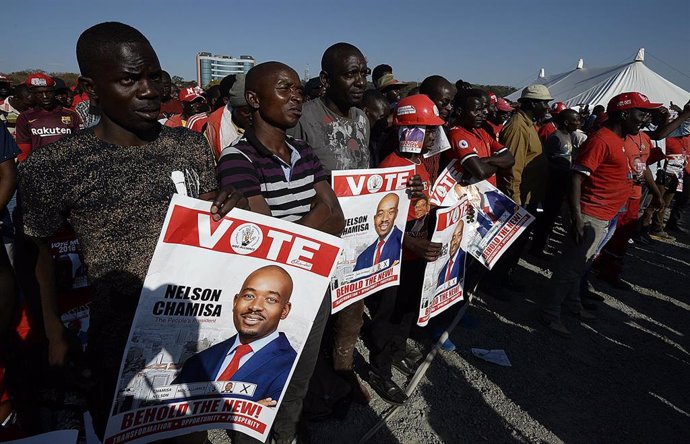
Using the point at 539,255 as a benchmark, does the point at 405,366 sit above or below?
below

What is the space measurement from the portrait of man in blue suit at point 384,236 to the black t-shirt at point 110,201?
4.19 feet

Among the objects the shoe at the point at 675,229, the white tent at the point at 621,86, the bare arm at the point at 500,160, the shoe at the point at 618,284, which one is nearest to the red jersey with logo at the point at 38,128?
the bare arm at the point at 500,160

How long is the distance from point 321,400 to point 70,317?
1910 mm

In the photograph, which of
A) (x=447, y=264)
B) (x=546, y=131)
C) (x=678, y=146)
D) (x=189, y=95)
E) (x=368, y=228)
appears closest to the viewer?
(x=368, y=228)

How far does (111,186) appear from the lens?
154cm

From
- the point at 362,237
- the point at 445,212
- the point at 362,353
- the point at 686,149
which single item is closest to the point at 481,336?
the point at 362,353

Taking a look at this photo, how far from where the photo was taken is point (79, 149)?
1501 mm

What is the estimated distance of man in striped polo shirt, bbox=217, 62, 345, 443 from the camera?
196 centimetres

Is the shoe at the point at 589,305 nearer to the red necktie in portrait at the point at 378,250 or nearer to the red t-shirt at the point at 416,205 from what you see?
the red t-shirt at the point at 416,205

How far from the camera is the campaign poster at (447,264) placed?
9.64 ft

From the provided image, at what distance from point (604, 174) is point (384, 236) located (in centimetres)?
246

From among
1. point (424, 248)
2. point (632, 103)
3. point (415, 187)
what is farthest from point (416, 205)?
point (632, 103)

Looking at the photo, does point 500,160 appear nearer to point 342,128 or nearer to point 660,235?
point 342,128

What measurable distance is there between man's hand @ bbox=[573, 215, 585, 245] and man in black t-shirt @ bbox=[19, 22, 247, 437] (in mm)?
3465
